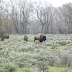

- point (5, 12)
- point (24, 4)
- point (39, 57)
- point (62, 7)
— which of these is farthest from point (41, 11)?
point (39, 57)

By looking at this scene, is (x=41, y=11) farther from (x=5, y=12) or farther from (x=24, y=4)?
(x=5, y=12)

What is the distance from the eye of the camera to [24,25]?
177ft

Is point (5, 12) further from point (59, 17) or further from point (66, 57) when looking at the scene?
point (59, 17)

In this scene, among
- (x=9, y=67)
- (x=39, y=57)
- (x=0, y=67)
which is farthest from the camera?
→ (x=39, y=57)

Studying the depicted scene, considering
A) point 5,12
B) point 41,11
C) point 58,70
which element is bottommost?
point 58,70

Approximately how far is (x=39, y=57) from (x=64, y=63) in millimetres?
1561

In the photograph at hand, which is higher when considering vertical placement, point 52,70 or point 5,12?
point 5,12

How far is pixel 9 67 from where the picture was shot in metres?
6.04

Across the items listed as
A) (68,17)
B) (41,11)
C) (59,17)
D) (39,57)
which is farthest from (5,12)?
(59,17)

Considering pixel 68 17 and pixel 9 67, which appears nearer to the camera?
pixel 9 67

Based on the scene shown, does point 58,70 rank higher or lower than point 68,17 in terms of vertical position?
lower

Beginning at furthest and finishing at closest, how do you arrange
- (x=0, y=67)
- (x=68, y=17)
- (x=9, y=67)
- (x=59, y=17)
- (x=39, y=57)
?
1. (x=59, y=17)
2. (x=68, y=17)
3. (x=39, y=57)
4. (x=0, y=67)
5. (x=9, y=67)

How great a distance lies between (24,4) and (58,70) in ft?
159

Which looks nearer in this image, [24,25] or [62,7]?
[24,25]
